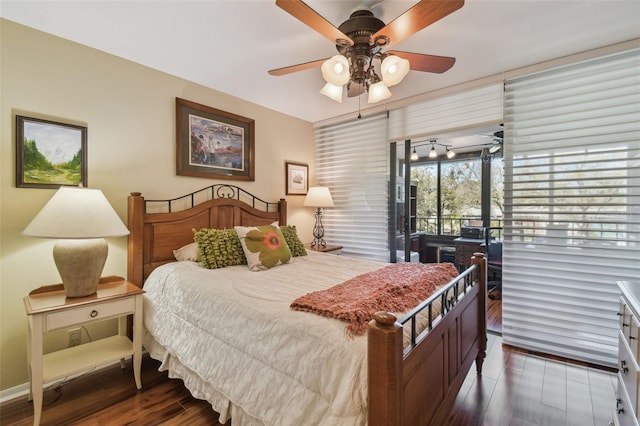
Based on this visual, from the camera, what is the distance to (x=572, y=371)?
2324 mm

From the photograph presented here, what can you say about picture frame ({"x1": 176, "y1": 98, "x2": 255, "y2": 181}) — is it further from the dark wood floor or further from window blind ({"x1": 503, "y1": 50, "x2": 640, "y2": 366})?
window blind ({"x1": 503, "y1": 50, "x2": 640, "y2": 366})

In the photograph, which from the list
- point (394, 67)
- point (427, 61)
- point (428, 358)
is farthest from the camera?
point (427, 61)

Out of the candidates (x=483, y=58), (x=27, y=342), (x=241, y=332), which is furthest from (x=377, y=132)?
(x=27, y=342)

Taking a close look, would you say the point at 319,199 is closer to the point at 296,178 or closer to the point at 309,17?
the point at 296,178

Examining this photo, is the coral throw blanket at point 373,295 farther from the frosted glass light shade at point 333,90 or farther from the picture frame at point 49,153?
the picture frame at point 49,153

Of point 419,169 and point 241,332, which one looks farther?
point 419,169

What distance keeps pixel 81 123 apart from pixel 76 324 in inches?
60.1

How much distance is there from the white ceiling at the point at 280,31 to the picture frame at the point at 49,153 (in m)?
0.71

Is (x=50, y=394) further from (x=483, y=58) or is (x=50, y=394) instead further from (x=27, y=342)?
(x=483, y=58)

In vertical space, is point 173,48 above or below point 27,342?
above

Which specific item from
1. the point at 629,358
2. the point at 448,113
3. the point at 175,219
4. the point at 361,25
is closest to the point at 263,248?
the point at 175,219

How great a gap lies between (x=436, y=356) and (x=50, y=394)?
2.65 m

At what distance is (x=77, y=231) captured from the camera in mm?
1798

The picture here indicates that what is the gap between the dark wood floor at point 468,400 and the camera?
181cm
